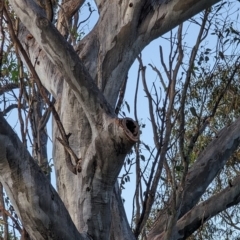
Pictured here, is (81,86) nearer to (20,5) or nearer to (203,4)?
(20,5)

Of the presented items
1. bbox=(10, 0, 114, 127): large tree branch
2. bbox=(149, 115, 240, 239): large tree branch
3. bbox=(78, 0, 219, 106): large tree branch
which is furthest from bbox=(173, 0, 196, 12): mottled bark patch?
bbox=(149, 115, 240, 239): large tree branch

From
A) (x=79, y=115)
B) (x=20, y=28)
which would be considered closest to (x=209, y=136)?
(x=20, y=28)

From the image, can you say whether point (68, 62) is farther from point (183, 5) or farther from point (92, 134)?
point (183, 5)

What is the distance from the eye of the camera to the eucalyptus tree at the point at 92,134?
2.29 m

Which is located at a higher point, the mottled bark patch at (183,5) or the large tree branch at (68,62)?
the mottled bark patch at (183,5)

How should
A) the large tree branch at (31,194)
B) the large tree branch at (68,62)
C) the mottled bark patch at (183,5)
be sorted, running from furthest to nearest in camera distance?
the mottled bark patch at (183,5) < the large tree branch at (68,62) < the large tree branch at (31,194)

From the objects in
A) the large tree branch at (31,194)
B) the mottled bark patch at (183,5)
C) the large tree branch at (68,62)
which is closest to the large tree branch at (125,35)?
the mottled bark patch at (183,5)

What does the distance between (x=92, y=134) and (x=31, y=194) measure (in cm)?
41

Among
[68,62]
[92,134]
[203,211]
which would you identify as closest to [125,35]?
[68,62]

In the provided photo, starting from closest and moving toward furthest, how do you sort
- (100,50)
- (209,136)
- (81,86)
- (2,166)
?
(2,166)
(81,86)
(100,50)
(209,136)

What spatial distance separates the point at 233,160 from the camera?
273 inches

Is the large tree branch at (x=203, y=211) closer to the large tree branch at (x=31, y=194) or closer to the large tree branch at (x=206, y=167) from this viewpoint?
the large tree branch at (x=206, y=167)

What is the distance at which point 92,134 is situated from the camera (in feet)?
8.33

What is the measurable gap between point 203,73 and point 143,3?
1.86 meters
